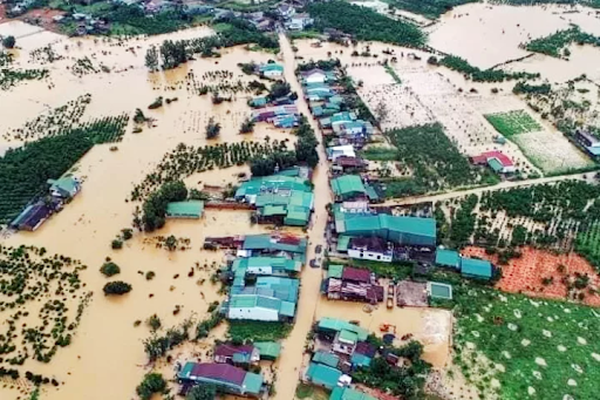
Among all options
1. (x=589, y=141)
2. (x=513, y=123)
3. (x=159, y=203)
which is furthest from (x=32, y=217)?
(x=589, y=141)

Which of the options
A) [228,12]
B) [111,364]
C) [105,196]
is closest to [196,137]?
[105,196]

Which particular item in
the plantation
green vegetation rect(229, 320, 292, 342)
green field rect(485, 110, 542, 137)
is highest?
green field rect(485, 110, 542, 137)

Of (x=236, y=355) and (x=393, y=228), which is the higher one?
(x=393, y=228)

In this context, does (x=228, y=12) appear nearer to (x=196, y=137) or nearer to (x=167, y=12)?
(x=167, y=12)

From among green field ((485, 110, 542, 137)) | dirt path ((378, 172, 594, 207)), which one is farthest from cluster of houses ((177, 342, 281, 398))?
green field ((485, 110, 542, 137))

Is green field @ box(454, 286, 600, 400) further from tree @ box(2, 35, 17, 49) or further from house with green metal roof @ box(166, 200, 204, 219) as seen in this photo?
tree @ box(2, 35, 17, 49)

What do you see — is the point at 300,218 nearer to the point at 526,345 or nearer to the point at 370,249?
the point at 370,249
